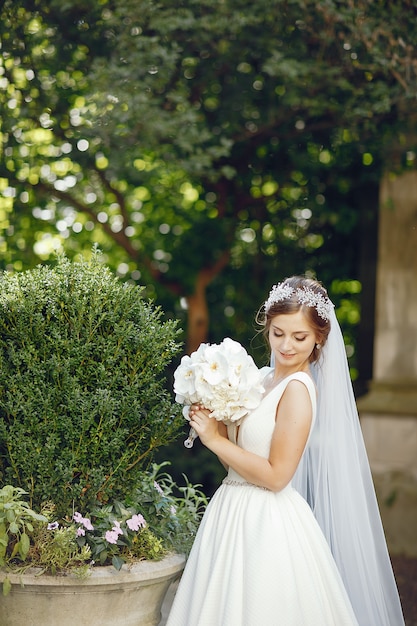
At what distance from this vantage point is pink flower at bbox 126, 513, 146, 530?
9.89ft

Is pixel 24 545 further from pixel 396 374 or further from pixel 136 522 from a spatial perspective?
pixel 396 374

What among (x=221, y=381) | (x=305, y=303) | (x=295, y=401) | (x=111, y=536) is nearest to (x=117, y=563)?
(x=111, y=536)

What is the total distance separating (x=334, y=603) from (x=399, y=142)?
491cm

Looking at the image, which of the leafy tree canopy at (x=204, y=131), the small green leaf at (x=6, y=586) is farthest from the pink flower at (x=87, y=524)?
the leafy tree canopy at (x=204, y=131)

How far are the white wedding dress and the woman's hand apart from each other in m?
0.19

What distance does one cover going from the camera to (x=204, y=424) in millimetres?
2910

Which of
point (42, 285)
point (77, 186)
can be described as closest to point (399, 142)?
point (77, 186)

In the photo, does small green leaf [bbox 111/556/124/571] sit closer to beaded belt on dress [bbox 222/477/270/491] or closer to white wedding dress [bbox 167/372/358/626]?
white wedding dress [bbox 167/372/358/626]

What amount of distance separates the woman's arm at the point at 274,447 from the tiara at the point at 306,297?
38 cm

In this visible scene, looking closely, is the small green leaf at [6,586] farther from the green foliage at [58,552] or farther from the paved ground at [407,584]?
the paved ground at [407,584]

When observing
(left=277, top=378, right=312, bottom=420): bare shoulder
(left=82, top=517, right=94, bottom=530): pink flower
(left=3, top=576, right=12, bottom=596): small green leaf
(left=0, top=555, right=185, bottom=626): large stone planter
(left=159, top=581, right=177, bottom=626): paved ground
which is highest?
(left=277, top=378, right=312, bottom=420): bare shoulder

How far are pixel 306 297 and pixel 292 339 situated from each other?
0.58 ft

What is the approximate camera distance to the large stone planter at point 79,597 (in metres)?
2.90

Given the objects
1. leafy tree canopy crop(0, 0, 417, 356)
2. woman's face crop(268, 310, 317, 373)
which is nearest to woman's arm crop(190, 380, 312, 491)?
woman's face crop(268, 310, 317, 373)
